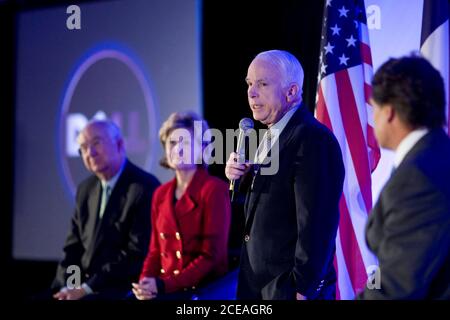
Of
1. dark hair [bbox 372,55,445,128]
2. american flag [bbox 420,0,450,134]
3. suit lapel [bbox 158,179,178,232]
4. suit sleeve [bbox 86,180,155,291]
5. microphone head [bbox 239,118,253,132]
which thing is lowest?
suit sleeve [bbox 86,180,155,291]

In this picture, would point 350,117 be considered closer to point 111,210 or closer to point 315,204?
point 315,204

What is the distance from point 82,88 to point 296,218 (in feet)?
12.1

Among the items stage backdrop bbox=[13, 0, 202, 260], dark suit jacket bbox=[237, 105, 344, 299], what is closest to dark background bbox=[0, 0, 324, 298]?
stage backdrop bbox=[13, 0, 202, 260]

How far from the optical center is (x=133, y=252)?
140 inches

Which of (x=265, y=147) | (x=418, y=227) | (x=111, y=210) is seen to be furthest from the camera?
(x=111, y=210)

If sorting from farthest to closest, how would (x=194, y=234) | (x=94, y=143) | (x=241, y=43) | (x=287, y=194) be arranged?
(x=241, y=43) → (x=94, y=143) → (x=194, y=234) → (x=287, y=194)

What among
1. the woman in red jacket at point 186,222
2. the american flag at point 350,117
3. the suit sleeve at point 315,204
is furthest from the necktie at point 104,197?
the suit sleeve at point 315,204

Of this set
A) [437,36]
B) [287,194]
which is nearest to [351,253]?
[287,194]

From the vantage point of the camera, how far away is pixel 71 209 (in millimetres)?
5668

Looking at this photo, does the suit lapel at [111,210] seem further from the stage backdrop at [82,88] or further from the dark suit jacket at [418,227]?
the dark suit jacket at [418,227]

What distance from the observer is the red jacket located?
318cm

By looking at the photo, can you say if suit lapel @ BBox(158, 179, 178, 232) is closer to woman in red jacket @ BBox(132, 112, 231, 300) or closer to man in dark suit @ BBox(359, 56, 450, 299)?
Answer: woman in red jacket @ BBox(132, 112, 231, 300)

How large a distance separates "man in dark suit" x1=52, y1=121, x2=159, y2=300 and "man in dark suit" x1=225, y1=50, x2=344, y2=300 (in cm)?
122
